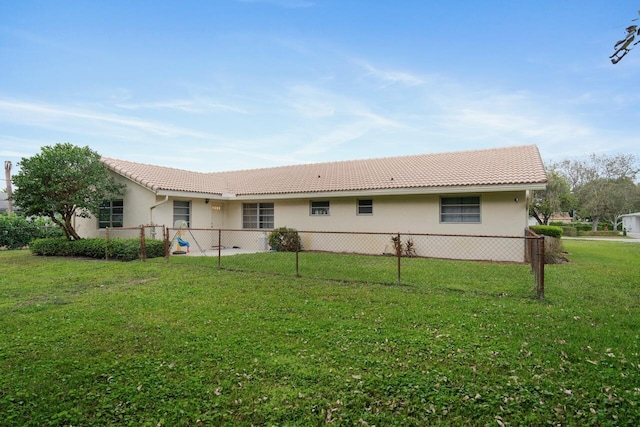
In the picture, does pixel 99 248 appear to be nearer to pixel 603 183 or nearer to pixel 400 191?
pixel 400 191

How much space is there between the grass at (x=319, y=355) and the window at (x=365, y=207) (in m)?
6.87

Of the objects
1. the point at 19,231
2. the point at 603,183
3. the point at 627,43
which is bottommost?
the point at 19,231

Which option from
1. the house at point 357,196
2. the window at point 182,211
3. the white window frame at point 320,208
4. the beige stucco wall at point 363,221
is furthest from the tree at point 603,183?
the window at point 182,211

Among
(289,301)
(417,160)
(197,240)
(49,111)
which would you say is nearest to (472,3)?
(417,160)

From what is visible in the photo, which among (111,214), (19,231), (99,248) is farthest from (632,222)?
(19,231)

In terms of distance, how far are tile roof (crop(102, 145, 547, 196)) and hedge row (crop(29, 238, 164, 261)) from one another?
2.36 m

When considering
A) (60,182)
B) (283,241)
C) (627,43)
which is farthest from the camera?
(283,241)

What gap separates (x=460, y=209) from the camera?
12.4m

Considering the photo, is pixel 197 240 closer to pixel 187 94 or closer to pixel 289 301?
pixel 187 94

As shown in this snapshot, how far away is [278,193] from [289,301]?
972 centimetres

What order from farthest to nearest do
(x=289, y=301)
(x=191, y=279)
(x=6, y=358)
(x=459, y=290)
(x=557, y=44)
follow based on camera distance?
(x=557, y=44), (x=191, y=279), (x=459, y=290), (x=289, y=301), (x=6, y=358)

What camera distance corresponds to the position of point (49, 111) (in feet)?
48.5

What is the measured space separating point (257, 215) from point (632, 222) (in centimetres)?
4445

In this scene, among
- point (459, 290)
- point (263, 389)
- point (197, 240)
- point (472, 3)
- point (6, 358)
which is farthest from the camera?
point (197, 240)
